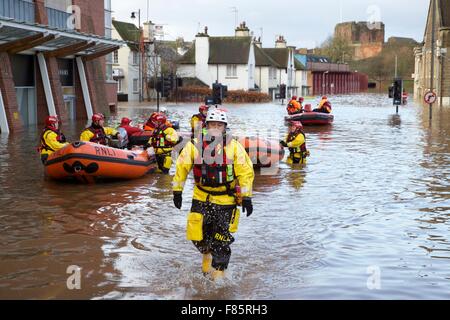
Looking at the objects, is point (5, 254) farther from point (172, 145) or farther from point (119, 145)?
point (119, 145)

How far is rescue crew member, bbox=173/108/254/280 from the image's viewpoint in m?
7.28

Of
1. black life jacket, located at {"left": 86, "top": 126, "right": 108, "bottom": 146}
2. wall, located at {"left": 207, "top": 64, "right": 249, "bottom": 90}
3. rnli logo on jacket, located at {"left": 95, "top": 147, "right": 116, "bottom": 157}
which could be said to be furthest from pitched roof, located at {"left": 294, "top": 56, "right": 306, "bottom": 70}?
rnli logo on jacket, located at {"left": 95, "top": 147, "right": 116, "bottom": 157}

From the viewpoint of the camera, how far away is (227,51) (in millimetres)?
71562

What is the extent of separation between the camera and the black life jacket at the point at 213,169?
7.26m

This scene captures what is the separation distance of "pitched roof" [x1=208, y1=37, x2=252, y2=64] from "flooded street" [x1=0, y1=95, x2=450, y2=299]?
5582 centimetres

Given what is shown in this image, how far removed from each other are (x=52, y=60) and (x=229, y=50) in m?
42.3

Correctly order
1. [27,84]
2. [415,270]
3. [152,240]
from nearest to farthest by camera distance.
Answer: [415,270]
[152,240]
[27,84]

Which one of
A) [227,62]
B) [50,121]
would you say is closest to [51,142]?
[50,121]

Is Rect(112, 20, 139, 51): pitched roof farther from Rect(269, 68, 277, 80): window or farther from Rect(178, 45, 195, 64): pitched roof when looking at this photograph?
Rect(269, 68, 277, 80): window

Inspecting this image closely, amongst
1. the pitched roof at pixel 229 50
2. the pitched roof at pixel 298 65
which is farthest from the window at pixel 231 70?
the pitched roof at pixel 298 65

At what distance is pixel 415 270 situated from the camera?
7.75 meters

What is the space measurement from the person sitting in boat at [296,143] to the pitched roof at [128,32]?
163ft
